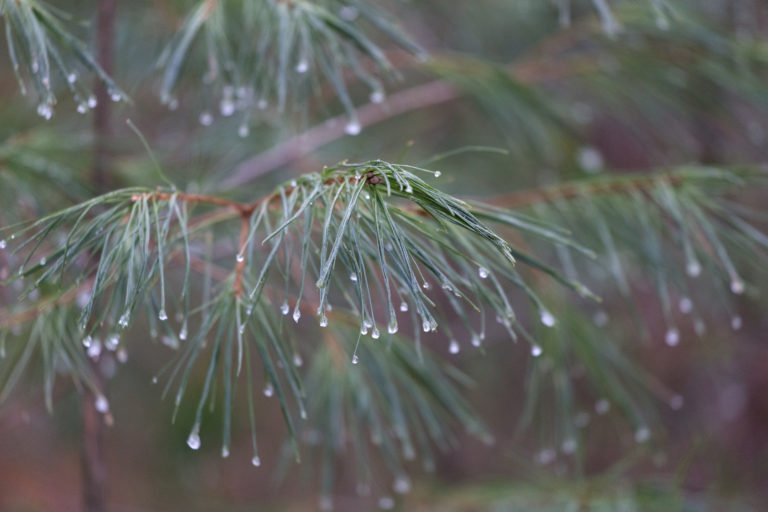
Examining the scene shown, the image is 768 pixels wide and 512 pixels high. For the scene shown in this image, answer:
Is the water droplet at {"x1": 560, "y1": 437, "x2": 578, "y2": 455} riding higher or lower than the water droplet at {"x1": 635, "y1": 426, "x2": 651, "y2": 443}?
higher

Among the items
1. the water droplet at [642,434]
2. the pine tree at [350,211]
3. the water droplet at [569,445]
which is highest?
the pine tree at [350,211]

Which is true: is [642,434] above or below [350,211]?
below

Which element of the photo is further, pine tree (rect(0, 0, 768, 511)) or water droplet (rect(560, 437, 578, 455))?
water droplet (rect(560, 437, 578, 455))

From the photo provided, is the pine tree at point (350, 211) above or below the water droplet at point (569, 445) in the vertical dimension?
above

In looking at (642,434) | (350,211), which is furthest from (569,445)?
(350,211)

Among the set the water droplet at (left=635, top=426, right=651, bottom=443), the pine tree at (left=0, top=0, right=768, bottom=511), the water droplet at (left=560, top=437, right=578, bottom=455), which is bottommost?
the water droplet at (left=635, top=426, right=651, bottom=443)

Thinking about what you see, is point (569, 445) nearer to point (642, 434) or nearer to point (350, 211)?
point (642, 434)

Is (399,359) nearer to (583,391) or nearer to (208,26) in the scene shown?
(208,26)

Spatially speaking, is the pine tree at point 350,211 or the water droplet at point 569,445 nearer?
the pine tree at point 350,211
